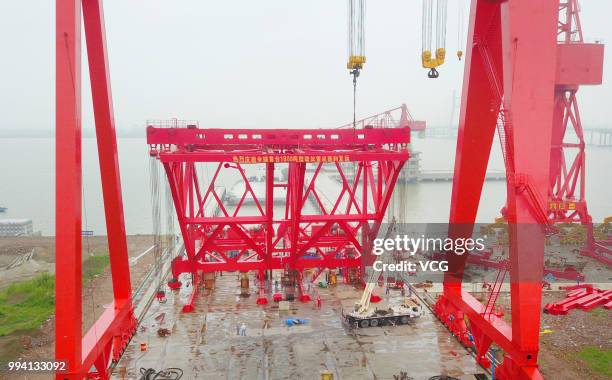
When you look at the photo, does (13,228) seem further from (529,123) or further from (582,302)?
(529,123)

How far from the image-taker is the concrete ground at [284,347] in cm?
1191

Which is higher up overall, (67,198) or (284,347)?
(67,198)

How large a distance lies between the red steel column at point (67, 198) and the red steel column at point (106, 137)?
2118 mm

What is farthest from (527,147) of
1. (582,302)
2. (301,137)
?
(582,302)

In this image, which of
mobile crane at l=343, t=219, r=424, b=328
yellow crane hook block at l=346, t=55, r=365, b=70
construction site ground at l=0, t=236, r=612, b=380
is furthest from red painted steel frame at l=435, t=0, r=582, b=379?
yellow crane hook block at l=346, t=55, r=365, b=70

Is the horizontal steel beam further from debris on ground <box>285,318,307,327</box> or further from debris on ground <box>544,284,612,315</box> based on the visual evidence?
debris on ground <box>544,284,612,315</box>

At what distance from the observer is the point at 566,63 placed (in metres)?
25.5

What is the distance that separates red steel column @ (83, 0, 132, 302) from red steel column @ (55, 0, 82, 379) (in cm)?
212

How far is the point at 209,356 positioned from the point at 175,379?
5.12 ft

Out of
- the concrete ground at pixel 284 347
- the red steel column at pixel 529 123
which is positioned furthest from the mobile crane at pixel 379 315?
the red steel column at pixel 529 123

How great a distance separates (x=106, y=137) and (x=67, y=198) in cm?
314

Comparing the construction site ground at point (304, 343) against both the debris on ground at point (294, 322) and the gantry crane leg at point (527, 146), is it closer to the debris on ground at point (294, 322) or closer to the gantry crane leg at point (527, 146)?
the debris on ground at point (294, 322)

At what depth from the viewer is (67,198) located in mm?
7473

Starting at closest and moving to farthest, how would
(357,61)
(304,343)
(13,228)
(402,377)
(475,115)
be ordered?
1. (475,115)
2. (402,377)
3. (304,343)
4. (357,61)
5. (13,228)
